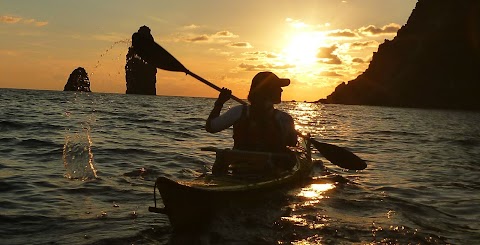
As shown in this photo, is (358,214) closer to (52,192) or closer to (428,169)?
(52,192)

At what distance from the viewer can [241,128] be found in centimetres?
747

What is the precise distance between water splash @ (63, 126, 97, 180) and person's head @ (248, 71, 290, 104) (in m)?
4.40

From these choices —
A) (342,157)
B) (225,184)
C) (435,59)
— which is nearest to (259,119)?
(225,184)

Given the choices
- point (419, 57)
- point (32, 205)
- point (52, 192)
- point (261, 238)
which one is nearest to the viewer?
point (261, 238)

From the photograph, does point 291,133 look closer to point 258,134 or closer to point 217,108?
point 258,134

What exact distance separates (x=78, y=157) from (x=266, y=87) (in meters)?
7.27

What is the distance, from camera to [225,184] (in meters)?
6.56

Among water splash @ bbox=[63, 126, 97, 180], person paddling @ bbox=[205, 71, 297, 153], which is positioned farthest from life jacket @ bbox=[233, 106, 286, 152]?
water splash @ bbox=[63, 126, 97, 180]

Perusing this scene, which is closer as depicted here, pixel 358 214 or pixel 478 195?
pixel 358 214

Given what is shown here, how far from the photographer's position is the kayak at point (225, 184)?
557 cm

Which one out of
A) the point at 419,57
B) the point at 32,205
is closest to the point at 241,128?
the point at 32,205

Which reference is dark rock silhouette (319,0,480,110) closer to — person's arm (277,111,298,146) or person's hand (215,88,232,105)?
person's arm (277,111,298,146)

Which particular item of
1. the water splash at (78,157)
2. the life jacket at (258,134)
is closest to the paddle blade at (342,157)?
the life jacket at (258,134)

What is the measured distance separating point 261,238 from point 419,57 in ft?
378
